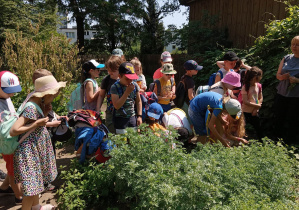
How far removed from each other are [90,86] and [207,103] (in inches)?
69.4

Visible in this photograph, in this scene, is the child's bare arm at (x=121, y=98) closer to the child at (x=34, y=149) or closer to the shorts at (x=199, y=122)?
the child at (x=34, y=149)

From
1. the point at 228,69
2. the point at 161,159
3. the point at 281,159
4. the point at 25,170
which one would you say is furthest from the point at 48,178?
the point at 228,69

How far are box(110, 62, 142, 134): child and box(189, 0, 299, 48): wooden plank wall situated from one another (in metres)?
5.40

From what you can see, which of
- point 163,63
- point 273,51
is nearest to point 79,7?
point 163,63

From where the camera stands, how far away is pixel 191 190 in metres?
1.96

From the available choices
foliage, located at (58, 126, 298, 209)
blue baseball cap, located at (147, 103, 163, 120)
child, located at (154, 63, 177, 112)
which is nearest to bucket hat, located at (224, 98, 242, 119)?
foliage, located at (58, 126, 298, 209)

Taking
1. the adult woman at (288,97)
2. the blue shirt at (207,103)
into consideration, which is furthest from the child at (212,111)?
the adult woman at (288,97)

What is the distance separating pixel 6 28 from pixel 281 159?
15.7m

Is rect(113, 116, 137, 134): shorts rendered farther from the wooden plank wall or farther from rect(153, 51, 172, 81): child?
the wooden plank wall

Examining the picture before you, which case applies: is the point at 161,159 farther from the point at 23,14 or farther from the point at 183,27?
the point at 23,14

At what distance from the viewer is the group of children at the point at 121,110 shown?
99.3 inches

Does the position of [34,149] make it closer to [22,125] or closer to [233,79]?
[22,125]

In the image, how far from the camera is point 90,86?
12.1 feet

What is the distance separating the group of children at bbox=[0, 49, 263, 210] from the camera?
2.52 metres
